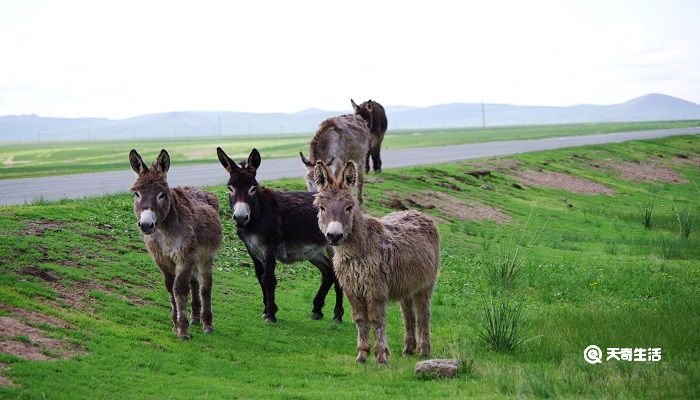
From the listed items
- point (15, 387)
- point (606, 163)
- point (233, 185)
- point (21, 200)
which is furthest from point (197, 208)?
point (606, 163)

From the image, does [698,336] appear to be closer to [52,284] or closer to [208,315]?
[208,315]

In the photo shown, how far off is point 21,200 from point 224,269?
9.31 metres

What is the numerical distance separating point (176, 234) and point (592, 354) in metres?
6.31

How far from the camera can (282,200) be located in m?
14.3

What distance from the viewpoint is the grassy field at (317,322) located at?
9.81 metres

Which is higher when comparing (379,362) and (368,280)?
(368,280)

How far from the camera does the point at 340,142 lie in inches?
802

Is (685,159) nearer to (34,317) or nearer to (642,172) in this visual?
(642,172)

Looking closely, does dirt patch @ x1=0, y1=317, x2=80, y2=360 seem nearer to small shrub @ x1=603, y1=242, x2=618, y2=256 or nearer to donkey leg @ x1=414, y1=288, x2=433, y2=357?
donkey leg @ x1=414, y1=288, x2=433, y2=357

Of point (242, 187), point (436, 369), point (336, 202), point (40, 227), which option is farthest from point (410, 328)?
point (40, 227)

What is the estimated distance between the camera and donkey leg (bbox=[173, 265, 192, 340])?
11.7 meters

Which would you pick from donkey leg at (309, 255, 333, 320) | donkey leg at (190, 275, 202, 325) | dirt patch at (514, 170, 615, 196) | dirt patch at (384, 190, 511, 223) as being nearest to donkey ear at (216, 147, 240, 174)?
donkey leg at (190, 275, 202, 325)

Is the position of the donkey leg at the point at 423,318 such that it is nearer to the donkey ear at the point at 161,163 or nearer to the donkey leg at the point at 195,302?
the donkey leg at the point at 195,302

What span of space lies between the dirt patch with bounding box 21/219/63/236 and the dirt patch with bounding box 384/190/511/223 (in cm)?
1075
